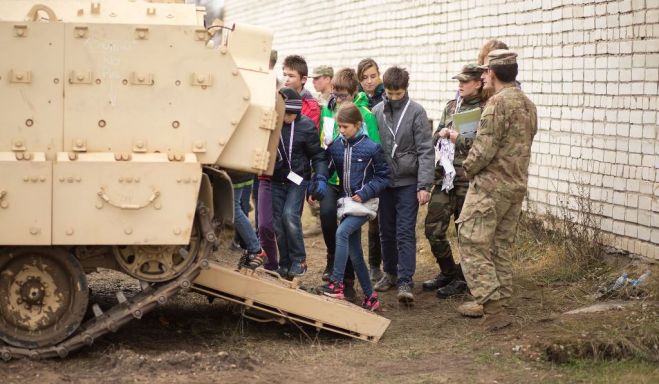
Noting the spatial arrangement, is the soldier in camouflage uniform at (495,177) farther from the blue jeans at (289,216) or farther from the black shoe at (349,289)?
the blue jeans at (289,216)

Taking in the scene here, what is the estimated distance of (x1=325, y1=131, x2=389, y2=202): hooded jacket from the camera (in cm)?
793

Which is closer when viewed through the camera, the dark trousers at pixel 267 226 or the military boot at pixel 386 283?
the dark trousers at pixel 267 226

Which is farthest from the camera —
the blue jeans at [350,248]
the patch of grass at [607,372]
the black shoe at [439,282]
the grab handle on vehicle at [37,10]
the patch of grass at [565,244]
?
the patch of grass at [565,244]

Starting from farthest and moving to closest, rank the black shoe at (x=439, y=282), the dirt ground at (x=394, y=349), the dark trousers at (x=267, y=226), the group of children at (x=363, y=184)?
the black shoe at (x=439, y=282) → the dark trousers at (x=267, y=226) → the group of children at (x=363, y=184) → the dirt ground at (x=394, y=349)

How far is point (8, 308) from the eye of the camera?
21.6ft

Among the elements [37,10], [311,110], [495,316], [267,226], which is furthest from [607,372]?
[37,10]

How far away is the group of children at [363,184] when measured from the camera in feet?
26.0

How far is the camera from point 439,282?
8.93m

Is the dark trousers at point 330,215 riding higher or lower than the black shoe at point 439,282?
higher

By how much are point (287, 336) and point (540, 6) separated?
4.53 metres

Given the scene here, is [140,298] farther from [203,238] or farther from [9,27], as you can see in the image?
[9,27]

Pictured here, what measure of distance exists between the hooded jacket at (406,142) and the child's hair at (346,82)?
761 millimetres

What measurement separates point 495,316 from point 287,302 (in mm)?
1504

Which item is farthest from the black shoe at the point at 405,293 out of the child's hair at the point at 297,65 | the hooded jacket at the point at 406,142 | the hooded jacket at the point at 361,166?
the child's hair at the point at 297,65
